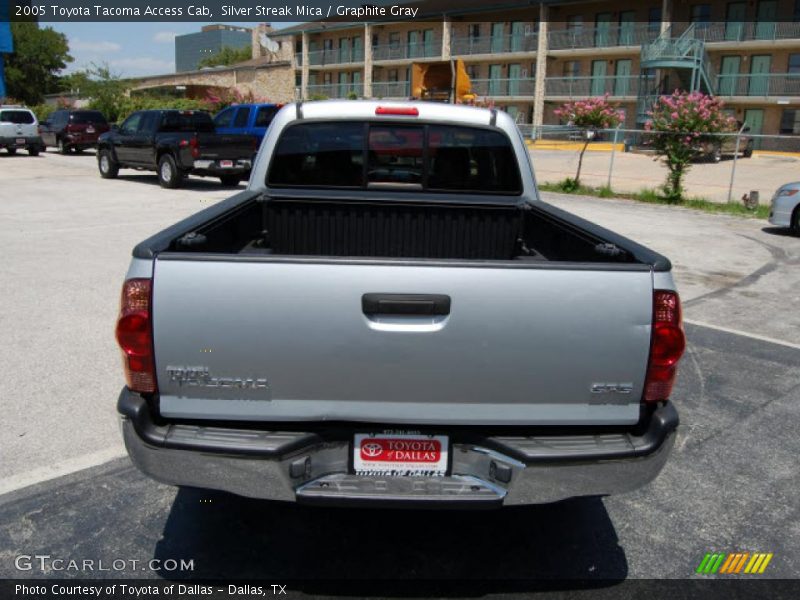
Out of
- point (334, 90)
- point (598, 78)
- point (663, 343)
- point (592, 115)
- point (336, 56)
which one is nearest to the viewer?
point (663, 343)

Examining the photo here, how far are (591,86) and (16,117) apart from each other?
32.0 m

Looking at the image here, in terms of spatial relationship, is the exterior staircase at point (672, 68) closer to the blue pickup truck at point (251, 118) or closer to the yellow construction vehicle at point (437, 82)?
the yellow construction vehicle at point (437, 82)

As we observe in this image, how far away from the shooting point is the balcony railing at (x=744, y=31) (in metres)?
38.2

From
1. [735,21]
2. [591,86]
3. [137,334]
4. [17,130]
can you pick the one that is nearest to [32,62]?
[17,130]

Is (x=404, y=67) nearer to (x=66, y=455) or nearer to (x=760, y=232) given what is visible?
(x=760, y=232)

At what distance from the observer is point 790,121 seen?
39.6m

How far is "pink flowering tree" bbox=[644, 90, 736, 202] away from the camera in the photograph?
1728cm

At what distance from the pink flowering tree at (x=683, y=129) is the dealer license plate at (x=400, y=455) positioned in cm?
1648

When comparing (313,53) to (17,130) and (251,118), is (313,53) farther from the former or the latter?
(251,118)

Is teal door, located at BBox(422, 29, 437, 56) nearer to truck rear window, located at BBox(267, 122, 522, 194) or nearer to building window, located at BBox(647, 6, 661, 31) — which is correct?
building window, located at BBox(647, 6, 661, 31)

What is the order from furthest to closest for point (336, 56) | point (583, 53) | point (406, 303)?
1. point (336, 56)
2. point (583, 53)
3. point (406, 303)

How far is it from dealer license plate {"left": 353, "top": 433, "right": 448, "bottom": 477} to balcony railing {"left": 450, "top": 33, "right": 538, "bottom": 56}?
48851 mm

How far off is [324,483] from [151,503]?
1361 mm

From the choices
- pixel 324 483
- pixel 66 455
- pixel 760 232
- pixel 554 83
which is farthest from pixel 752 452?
pixel 554 83
